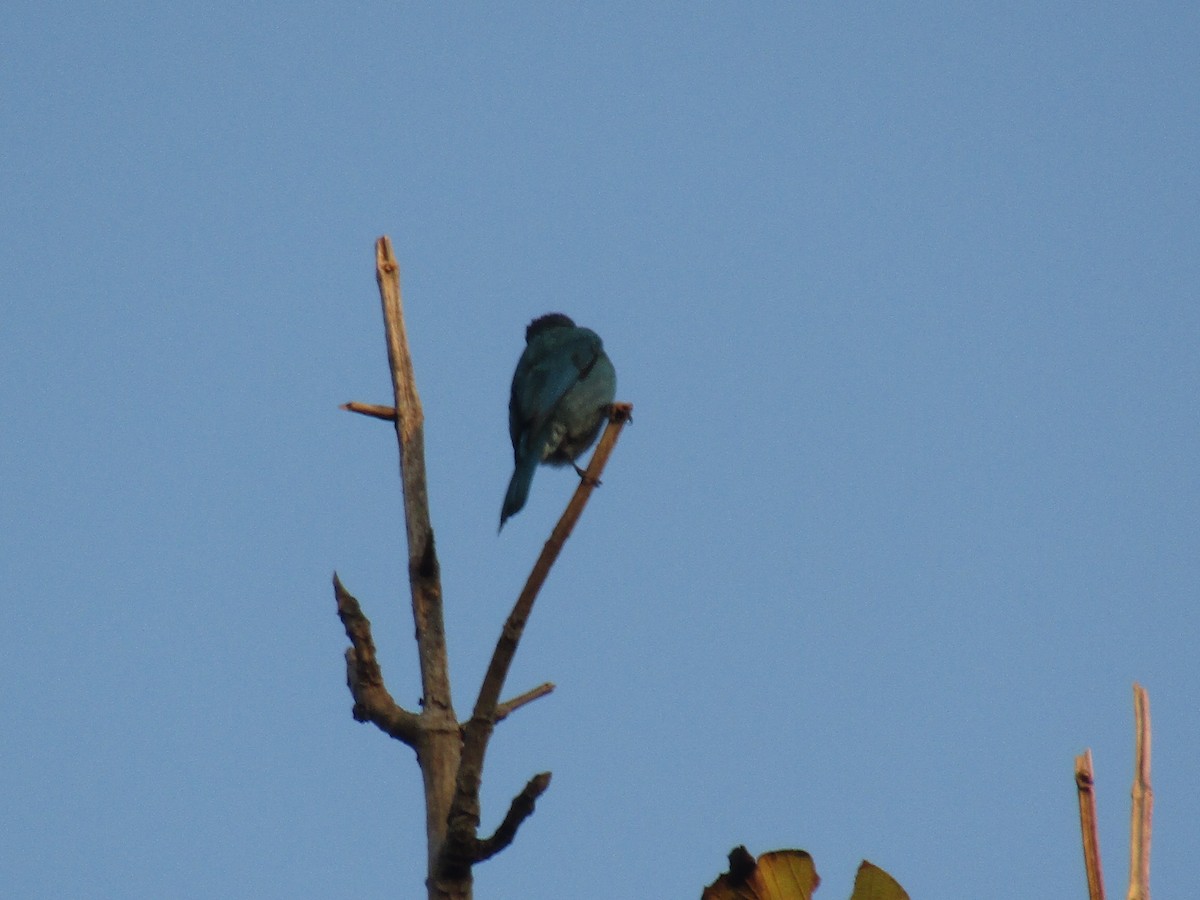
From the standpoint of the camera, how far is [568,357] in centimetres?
785

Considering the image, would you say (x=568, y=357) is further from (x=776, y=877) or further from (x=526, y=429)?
(x=776, y=877)

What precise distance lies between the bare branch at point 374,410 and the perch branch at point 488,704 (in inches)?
36.8

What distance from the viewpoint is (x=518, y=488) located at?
6.96 metres

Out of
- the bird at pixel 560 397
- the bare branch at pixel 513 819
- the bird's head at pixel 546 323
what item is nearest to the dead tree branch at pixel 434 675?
the bare branch at pixel 513 819

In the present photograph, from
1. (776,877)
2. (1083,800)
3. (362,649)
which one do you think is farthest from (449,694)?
(1083,800)

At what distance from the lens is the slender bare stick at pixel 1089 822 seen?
189cm

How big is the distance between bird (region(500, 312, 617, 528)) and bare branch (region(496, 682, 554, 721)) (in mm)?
2984

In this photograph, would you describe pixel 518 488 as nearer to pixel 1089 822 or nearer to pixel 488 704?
pixel 488 704

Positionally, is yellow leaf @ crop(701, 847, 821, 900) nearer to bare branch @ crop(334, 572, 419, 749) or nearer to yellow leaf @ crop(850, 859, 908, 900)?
yellow leaf @ crop(850, 859, 908, 900)

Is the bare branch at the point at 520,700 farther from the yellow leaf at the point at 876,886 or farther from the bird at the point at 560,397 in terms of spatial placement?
the bird at the point at 560,397

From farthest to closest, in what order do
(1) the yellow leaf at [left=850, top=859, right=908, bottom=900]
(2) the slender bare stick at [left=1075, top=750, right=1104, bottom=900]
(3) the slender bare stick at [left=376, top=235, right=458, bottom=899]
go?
(3) the slender bare stick at [left=376, top=235, right=458, bottom=899], (1) the yellow leaf at [left=850, top=859, right=908, bottom=900], (2) the slender bare stick at [left=1075, top=750, right=1104, bottom=900]

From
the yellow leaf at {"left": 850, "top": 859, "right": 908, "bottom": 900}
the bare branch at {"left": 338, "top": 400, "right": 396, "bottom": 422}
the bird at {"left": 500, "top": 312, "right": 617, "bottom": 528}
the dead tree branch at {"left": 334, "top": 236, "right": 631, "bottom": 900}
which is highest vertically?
the bird at {"left": 500, "top": 312, "right": 617, "bottom": 528}

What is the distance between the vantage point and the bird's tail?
22.6 ft

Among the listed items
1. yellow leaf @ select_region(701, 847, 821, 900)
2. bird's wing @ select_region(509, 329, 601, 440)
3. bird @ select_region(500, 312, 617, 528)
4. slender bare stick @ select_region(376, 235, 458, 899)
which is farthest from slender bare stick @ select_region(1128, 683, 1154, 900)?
bird's wing @ select_region(509, 329, 601, 440)
